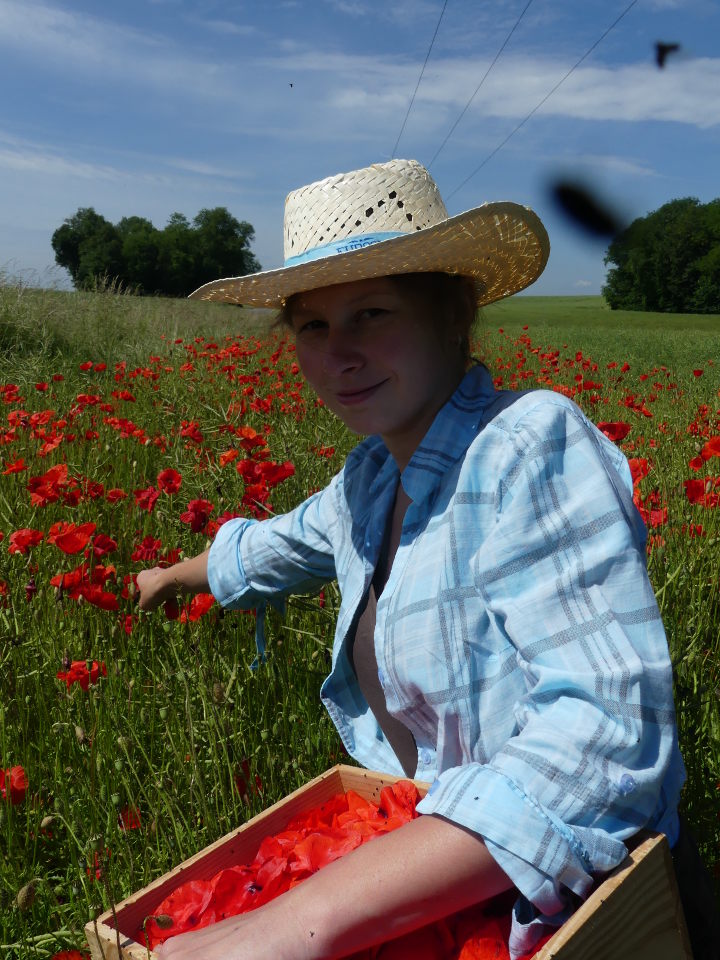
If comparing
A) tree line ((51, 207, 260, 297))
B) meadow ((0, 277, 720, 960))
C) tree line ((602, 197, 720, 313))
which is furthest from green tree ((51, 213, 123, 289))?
meadow ((0, 277, 720, 960))

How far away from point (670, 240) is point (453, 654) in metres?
55.1

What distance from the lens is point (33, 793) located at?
1861 mm

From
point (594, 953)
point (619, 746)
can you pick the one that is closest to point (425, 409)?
point (619, 746)

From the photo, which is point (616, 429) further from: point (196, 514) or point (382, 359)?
point (382, 359)

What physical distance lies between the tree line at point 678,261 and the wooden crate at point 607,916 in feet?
170

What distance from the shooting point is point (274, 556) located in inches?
72.0

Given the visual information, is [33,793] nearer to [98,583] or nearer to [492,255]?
[98,583]

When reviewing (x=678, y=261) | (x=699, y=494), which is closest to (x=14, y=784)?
(x=699, y=494)

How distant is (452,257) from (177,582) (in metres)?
0.91

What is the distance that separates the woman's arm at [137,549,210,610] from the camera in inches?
75.0

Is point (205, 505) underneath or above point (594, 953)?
above

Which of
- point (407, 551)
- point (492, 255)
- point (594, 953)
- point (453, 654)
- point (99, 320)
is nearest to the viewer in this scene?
point (594, 953)

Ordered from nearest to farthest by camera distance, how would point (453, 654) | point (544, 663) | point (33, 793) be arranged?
1. point (544, 663)
2. point (453, 654)
3. point (33, 793)

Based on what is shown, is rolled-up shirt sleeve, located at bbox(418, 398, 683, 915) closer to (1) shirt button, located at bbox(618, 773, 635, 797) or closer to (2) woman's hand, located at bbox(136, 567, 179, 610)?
(1) shirt button, located at bbox(618, 773, 635, 797)
